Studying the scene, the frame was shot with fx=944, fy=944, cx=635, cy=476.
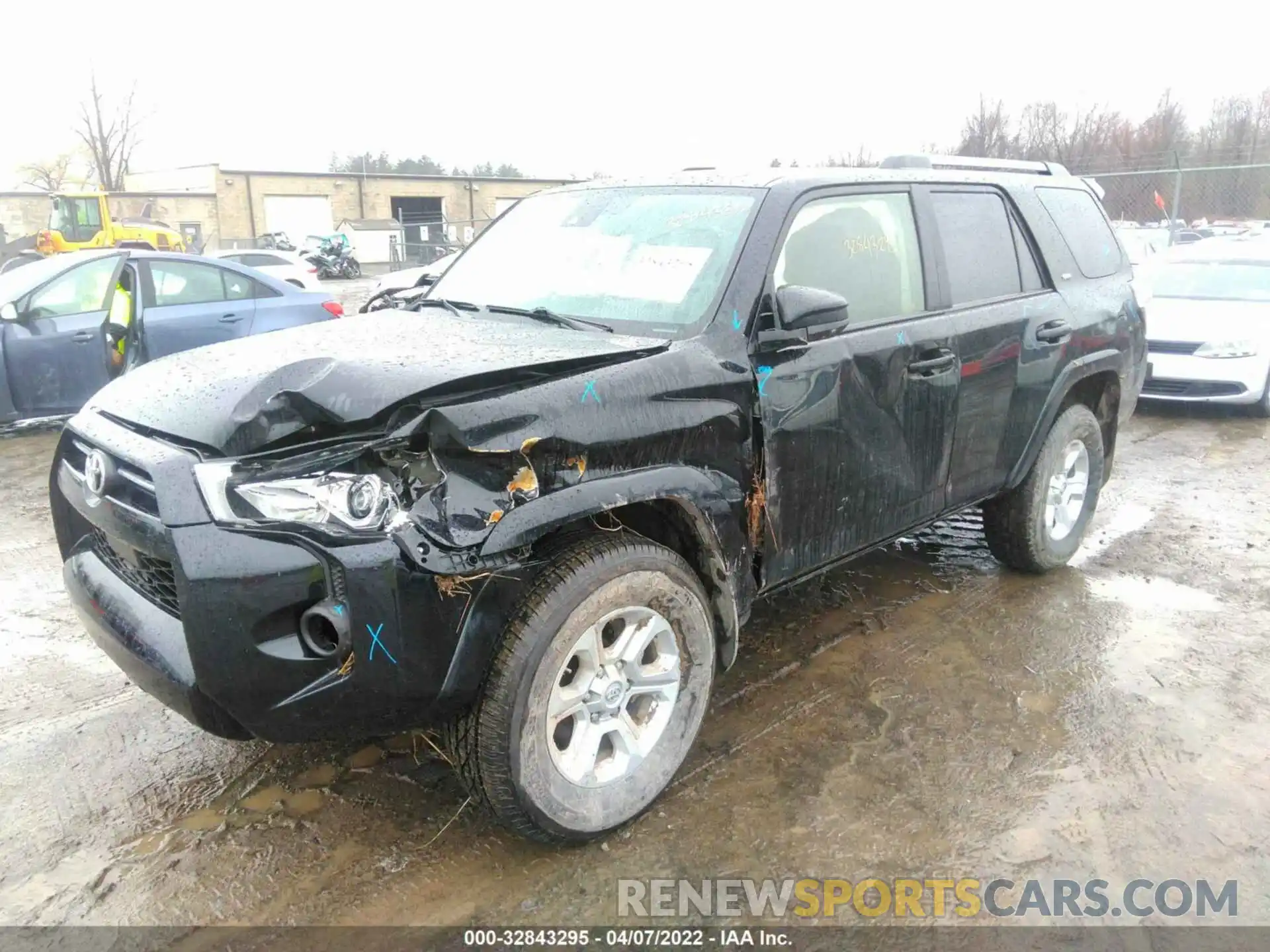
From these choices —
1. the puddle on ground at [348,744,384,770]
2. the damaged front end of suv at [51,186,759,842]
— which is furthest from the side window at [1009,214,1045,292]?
the puddle on ground at [348,744,384,770]

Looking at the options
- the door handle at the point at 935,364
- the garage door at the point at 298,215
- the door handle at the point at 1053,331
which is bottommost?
the door handle at the point at 935,364

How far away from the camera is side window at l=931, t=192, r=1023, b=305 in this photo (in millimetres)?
3963

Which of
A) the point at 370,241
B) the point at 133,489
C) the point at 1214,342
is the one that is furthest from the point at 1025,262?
the point at 370,241

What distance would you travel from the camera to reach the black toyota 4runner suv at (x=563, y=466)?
228 centimetres

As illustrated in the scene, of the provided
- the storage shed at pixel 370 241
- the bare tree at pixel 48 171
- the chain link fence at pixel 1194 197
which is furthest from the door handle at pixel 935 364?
the bare tree at pixel 48 171

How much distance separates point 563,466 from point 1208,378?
27.1 ft

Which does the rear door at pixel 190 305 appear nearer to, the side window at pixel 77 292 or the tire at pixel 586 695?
the side window at pixel 77 292

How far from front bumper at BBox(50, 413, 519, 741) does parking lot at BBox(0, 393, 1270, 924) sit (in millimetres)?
514

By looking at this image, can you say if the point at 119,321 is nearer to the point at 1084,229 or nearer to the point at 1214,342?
the point at 1084,229

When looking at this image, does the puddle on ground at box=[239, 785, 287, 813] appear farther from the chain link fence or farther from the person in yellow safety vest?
the chain link fence

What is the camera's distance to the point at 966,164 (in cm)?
463

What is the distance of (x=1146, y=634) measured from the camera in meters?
4.24

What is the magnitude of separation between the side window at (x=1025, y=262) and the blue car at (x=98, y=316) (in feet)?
15.8

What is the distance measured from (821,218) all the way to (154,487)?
7.87 ft
